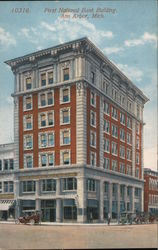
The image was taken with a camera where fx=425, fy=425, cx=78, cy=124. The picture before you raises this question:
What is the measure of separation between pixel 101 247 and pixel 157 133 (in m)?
4.22

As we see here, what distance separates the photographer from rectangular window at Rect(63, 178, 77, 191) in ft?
51.9

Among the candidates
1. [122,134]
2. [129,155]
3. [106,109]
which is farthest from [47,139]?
[129,155]

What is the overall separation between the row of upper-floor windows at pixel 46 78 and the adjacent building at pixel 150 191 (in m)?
4.78

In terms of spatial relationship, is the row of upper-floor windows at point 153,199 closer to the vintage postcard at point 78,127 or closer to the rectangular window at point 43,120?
the vintage postcard at point 78,127

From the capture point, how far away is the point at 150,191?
1627 centimetres

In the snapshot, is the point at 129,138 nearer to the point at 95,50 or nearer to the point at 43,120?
the point at 43,120

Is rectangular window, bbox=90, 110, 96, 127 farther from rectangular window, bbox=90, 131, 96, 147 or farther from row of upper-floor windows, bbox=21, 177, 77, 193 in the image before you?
row of upper-floor windows, bbox=21, 177, 77, 193

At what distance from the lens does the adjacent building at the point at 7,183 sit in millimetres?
15770

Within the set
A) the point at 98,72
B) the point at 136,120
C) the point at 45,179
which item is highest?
the point at 98,72

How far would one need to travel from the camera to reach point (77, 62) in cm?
1614

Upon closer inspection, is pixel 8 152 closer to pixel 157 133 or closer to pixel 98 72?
pixel 98 72

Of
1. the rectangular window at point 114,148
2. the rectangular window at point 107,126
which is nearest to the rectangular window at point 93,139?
the rectangular window at point 107,126

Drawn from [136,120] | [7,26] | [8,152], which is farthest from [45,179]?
[7,26]

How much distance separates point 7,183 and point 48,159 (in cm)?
197
